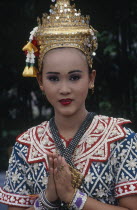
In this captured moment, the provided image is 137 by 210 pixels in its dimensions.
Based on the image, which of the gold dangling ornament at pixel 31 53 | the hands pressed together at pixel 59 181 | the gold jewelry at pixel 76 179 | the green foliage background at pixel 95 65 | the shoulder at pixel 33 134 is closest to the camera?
→ the hands pressed together at pixel 59 181

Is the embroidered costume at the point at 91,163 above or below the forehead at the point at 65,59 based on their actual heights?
below

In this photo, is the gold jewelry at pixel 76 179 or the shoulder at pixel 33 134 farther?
the shoulder at pixel 33 134

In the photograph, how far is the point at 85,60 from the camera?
9.98 ft

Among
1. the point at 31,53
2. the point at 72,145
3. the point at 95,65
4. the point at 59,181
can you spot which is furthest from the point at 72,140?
the point at 95,65

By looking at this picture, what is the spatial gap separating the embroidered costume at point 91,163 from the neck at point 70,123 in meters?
0.06

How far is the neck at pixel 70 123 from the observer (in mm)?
3115

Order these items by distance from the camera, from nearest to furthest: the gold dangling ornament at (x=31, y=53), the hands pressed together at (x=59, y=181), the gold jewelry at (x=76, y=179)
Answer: the hands pressed together at (x=59, y=181), the gold jewelry at (x=76, y=179), the gold dangling ornament at (x=31, y=53)

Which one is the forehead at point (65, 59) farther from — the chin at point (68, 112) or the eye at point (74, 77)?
the chin at point (68, 112)

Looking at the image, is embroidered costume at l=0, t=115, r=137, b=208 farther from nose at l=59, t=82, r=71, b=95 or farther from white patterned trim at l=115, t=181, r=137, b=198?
nose at l=59, t=82, r=71, b=95

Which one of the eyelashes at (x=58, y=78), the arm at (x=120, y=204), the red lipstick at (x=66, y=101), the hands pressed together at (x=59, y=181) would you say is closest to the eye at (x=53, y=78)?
the eyelashes at (x=58, y=78)

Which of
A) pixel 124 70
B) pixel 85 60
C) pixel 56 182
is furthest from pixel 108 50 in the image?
pixel 56 182

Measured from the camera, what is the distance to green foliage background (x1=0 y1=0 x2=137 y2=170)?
4.68 meters

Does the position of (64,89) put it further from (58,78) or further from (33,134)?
(33,134)

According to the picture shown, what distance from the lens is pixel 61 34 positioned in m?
3.00
